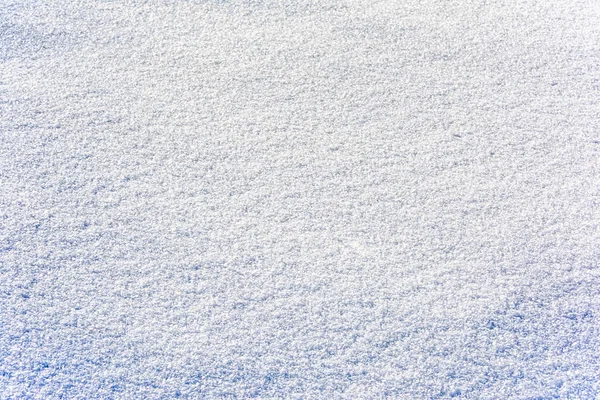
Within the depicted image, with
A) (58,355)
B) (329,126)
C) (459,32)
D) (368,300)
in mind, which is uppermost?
(459,32)

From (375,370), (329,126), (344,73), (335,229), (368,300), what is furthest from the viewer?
(344,73)

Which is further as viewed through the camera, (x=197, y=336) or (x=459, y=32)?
(x=459, y=32)

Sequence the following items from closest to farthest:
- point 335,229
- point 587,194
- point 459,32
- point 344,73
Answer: point 335,229 → point 587,194 → point 344,73 → point 459,32

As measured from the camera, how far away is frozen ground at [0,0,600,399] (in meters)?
2.41

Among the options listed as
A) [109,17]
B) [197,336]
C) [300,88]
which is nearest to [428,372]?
[197,336]

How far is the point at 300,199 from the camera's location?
9.63 ft

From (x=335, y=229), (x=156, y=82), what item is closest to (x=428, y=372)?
(x=335, y=229)

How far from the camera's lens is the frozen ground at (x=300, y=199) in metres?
2.41

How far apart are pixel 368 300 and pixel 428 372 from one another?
43 centimetres

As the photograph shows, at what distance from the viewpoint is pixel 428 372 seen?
238 cm

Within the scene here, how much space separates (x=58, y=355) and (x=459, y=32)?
10.8 feet

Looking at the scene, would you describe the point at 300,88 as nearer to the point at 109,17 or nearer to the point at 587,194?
the point at 109,17

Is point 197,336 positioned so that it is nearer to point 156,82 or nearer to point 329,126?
point 329,126

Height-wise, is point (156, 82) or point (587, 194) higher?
point (156, 82)
